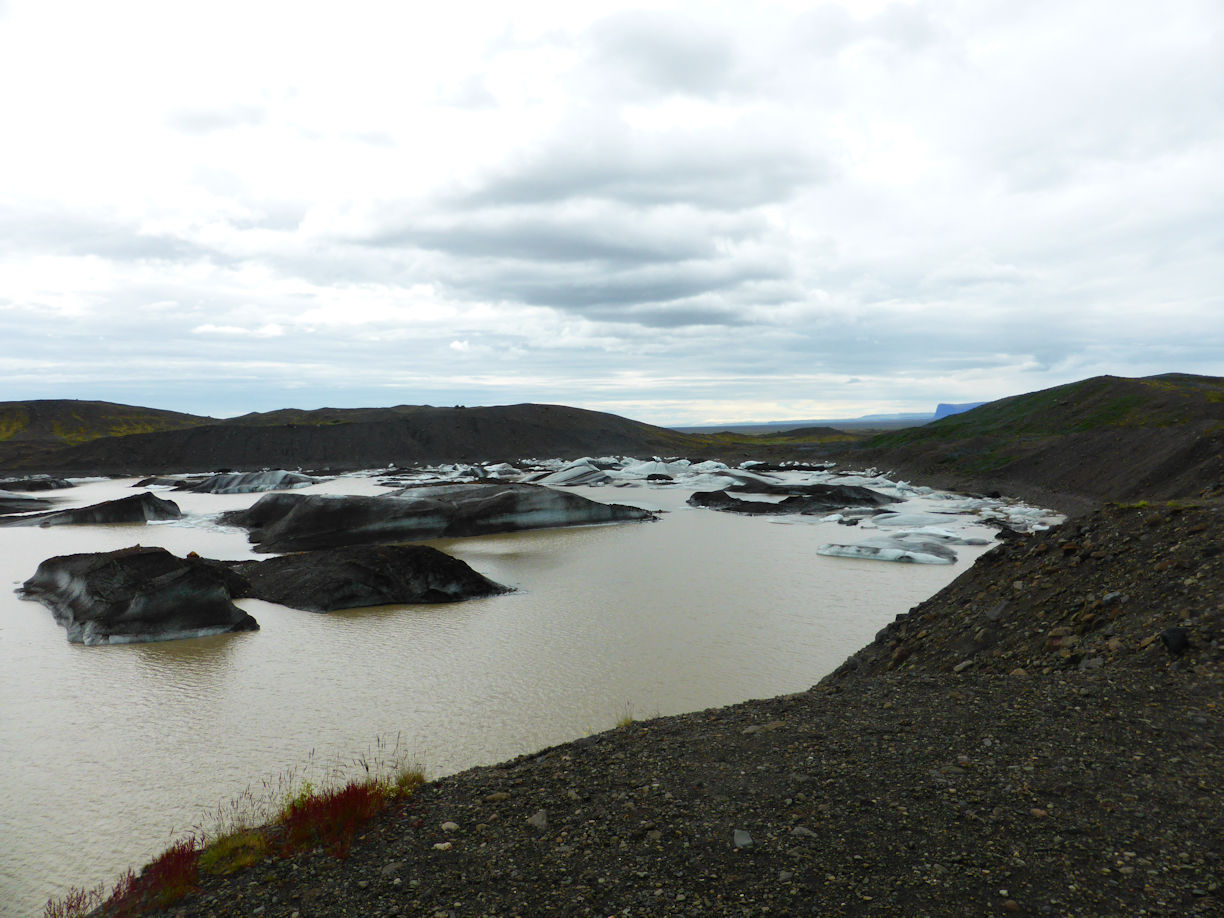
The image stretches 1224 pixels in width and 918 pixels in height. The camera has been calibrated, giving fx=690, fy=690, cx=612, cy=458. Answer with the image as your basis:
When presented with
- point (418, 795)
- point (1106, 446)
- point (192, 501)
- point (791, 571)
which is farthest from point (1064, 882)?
point (192, 501)

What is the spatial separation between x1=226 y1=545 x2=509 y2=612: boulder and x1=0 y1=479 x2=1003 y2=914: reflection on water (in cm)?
48

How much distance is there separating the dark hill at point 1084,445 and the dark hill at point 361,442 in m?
50.5

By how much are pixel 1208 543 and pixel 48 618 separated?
20.4 m

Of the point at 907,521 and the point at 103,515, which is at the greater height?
the point at 907,521

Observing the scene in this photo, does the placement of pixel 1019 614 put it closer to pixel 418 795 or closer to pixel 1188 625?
pixel 1188 625

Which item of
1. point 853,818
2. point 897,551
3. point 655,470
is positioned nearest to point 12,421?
point 655,470

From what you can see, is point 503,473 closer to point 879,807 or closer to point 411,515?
point 411,515

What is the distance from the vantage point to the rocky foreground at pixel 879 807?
13.8 ft

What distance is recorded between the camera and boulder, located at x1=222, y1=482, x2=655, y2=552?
25.6 m

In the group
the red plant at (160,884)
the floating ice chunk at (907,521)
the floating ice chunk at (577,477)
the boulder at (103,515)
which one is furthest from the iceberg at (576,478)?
the red plant at (160,884)

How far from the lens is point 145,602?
13797 mm

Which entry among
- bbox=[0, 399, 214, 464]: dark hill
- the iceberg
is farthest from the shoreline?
bbox=[0, 399, 214, 464]: dark hill

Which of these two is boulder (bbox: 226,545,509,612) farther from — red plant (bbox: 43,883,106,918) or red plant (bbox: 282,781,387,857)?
red plant (bbox: 282,781,387,857)

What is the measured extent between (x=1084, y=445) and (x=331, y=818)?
153 feet
